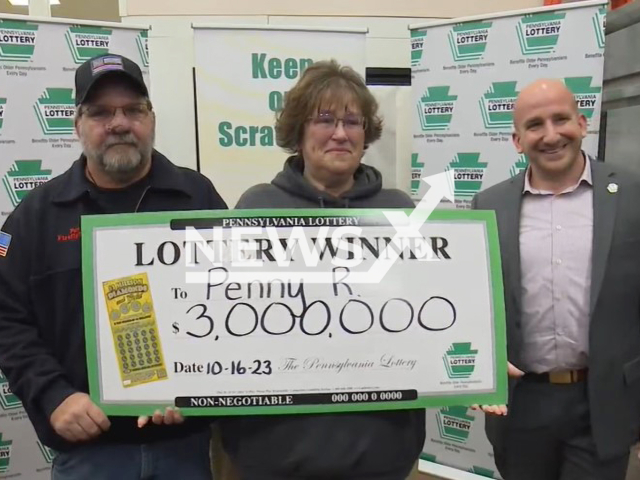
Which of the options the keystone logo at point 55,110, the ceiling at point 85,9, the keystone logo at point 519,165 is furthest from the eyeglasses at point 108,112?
the ceiling at point 85,9

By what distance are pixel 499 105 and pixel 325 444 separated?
6.74 ft

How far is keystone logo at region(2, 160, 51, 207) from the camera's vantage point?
8.87 ft

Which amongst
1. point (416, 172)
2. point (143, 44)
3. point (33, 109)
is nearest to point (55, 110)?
point (33, 109)

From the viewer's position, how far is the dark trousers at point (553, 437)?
1.60 m

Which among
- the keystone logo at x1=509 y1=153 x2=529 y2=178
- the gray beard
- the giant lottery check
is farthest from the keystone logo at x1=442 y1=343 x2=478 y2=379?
the keystone logo at x1=509 y1=153 x2=529 y2=178

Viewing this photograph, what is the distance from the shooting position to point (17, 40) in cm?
264

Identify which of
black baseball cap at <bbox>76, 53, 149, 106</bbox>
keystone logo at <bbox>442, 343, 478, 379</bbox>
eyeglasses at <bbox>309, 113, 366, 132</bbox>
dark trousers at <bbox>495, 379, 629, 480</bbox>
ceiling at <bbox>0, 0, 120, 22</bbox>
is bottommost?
dark trousers at <bbox>495, 379, 629, 480</bbox>

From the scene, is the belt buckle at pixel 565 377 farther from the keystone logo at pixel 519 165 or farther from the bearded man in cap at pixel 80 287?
the keystone logo at pixel 519 165

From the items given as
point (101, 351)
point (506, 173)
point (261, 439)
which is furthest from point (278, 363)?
point (506, 173)

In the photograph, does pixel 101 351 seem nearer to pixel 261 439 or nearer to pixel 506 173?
pixel 261 439

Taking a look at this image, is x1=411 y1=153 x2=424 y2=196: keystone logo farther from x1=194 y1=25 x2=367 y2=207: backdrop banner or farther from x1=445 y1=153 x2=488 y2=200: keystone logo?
x1=194 y1=25 x2=367 y2=207: backdrop banner

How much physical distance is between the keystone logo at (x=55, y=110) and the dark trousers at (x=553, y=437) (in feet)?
7.57

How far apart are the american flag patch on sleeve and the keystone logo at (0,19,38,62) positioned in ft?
5.33

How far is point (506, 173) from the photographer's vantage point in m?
2.83
